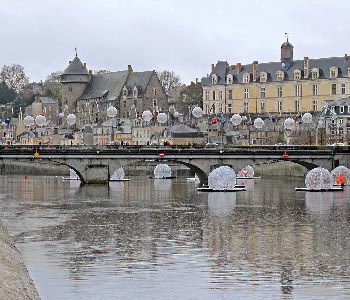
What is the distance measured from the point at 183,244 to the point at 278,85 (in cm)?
11909

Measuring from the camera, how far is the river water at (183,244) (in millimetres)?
36656

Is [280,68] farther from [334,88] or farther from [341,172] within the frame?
[341,172]

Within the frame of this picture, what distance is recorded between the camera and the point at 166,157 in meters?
96.1

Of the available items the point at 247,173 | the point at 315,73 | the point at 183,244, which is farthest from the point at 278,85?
the point at 183,244

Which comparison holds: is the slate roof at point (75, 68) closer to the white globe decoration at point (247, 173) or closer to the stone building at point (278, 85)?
the stone building at point (278, 85)

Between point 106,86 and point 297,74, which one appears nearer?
point 297,74

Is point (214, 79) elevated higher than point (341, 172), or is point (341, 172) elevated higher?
point (214, 79)

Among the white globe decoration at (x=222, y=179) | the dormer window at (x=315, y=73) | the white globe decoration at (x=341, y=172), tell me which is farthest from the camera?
the dormer window at (x=315, y=73)

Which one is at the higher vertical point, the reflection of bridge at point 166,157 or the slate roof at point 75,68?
the slate roof at point 75,68

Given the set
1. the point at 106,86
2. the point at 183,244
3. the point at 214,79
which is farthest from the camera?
the point at 106,86

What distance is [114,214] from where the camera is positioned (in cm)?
6562

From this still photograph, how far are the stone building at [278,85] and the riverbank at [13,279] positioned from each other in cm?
12171

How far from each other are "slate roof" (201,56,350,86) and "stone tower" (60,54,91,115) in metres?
23.2

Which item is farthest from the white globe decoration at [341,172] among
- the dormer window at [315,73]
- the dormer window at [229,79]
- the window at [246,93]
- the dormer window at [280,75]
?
the dormer window at [229,79]
